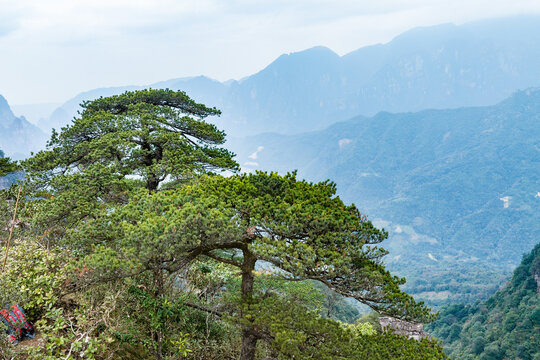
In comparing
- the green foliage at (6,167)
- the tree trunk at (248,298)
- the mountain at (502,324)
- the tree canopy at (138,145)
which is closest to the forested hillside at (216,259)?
the tree trunk at (248,298)

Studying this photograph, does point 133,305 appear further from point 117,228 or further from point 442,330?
point 442,330

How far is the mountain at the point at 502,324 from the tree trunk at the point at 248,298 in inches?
2091

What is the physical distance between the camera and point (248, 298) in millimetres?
9031

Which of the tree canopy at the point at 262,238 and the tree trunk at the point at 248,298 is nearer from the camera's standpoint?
the tree canopy at the point at 262,238

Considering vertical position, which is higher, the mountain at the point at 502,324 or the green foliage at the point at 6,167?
the green foliage at the point at 6,167

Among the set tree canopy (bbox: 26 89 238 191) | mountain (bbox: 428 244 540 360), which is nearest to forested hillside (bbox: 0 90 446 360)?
tree canopy (bbox: 26 89 238 191)

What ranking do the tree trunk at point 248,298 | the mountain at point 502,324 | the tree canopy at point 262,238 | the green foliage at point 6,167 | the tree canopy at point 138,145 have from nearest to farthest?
1. the tree canopy at point 262,238
2. the tree trunk at point 248,298
3. the tree canopy at point 138,145
4. the green foliage at point 6,167
5. the mountain at point 502,324

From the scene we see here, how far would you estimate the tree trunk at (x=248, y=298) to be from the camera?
9.02 metres

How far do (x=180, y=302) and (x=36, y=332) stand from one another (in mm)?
3874

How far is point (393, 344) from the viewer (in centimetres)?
799

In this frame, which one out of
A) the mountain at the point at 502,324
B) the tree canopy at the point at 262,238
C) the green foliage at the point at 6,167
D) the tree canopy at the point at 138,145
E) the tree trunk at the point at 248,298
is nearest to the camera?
the tree canopy at the point at 262,238

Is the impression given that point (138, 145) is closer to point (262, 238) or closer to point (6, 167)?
point (6, 167)

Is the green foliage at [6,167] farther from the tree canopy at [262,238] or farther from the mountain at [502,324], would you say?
the mountain at [502,324]

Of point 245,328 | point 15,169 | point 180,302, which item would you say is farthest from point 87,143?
point 245,328
